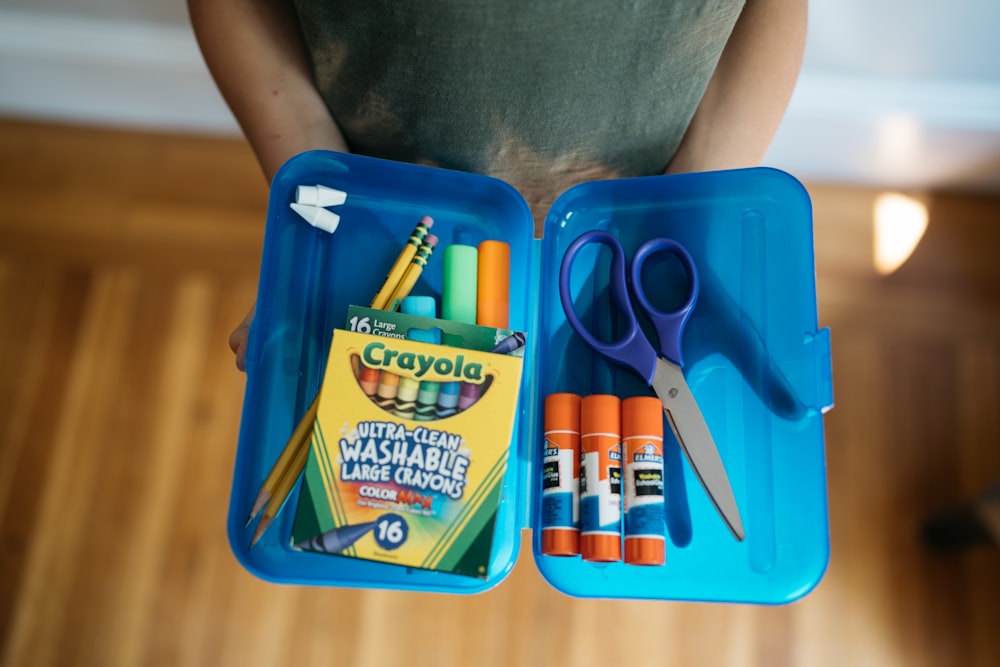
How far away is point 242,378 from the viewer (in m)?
0.94

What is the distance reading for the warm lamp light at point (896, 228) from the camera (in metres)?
1.00

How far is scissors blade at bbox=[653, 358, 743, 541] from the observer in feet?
1.44

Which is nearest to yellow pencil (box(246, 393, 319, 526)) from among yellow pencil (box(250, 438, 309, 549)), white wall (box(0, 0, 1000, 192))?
yellow pencil (box(250, 438, 309, 549))

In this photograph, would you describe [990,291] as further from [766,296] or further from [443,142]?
[443,142]

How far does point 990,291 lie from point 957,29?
36 cm

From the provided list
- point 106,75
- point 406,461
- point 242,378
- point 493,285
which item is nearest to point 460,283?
point 493,285

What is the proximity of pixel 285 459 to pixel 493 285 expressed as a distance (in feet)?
0.53

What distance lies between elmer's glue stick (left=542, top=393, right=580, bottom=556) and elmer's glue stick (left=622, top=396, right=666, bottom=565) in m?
0.03

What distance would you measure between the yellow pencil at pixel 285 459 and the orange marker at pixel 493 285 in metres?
0.12

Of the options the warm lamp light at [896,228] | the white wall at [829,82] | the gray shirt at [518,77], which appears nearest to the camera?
the gray shirt at [518,77]

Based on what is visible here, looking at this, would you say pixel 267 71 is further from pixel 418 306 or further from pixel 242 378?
pixel 242 378

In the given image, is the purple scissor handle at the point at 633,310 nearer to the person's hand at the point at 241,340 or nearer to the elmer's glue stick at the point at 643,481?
the elmer's glue stick at the point at 643,481

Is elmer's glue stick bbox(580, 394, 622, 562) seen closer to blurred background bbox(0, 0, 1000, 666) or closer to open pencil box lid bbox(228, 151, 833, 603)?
open pencil box lid bbox(228, 151, 833, 603)

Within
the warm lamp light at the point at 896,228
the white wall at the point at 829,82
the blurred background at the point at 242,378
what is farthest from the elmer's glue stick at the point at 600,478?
the warm lamp light at the point at 896,228
